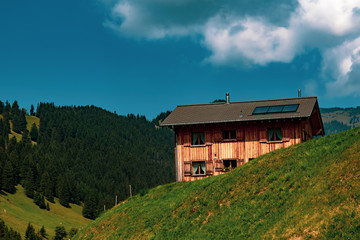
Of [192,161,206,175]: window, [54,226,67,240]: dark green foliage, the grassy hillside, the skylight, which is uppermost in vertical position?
the skylight

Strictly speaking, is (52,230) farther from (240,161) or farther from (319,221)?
(319,221)

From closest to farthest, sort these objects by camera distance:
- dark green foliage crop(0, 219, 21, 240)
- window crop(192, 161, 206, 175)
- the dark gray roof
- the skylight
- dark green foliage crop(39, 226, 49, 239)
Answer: the dark gray roof
the skylight
window crop(192, 161, 206, 175)
dark green foliage crop(0, 219, 21, 240)
dark green foliage crop(39, 226, 49, 239)

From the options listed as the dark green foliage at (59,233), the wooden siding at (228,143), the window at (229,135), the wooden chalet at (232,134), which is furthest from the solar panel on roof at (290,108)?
the dark green foliage at (59,233)

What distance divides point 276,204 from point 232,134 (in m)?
26.1

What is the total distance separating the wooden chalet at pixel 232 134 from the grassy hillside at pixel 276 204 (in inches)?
584

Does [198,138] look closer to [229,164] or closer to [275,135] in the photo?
[229,164]

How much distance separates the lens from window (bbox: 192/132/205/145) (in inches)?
1866

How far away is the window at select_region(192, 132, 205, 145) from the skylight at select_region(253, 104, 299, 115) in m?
6.44

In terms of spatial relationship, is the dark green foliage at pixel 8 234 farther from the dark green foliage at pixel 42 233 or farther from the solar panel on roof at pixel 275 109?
the solar panel on roof at pixel 275 109

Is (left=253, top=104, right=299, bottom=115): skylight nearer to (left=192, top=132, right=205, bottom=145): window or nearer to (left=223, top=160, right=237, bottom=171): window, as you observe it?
(left=223, top=160, right=237, bottom=171): window

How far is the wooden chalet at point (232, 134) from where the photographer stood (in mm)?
45281

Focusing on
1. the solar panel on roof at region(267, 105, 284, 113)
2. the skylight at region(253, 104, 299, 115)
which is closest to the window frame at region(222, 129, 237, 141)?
the skylight at region(253, 104, 299, 115)

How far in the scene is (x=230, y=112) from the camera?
4841 cm

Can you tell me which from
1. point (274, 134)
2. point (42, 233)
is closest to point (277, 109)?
point (274, 134)
